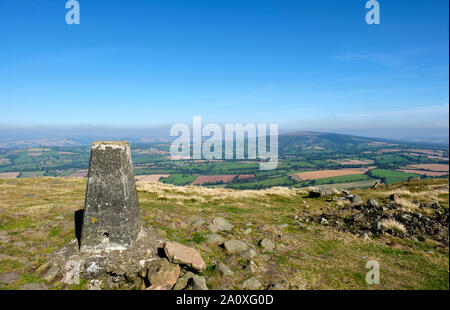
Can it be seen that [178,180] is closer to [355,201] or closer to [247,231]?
[355,201]

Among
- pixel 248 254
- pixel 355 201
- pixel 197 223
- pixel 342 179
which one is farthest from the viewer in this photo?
pixel 342 179

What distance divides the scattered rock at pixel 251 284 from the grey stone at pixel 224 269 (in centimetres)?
70

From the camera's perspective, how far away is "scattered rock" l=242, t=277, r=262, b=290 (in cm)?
708

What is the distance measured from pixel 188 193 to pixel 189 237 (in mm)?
13809

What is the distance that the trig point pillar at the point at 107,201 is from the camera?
7824 mm

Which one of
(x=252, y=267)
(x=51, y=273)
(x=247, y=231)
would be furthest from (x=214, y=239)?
(x=51, y=273)

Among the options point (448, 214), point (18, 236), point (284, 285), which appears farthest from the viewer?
point (448, 214)

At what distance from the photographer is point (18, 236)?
9.30 meters

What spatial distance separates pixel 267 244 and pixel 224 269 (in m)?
3.51

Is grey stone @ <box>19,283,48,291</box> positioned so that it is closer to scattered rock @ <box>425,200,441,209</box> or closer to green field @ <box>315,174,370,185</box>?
scattered rock @ <box>425,200,441,209</box>

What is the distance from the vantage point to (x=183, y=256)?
766 cm

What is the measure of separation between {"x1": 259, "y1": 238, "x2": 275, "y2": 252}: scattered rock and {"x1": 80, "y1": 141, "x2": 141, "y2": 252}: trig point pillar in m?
6.09
